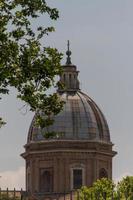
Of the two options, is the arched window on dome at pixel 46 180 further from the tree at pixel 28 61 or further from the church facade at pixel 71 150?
the tree at pixel 28 61

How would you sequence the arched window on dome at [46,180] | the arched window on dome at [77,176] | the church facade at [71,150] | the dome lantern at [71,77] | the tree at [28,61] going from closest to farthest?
the tree at [28,61]
the church facade at [71,150]
the arched window on dome at [77,176]
the arched window on dome at [46,180]
the dome lantern at [71,77]

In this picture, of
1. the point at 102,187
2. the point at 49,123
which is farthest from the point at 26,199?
the point at 49,123

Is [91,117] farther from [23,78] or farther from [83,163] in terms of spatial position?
[23,78]

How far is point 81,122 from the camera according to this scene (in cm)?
10431

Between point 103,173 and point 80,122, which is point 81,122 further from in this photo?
point 103,173

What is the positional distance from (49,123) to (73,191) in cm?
7110

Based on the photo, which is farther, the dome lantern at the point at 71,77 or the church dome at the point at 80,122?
the dome lantern at the point at 71,77

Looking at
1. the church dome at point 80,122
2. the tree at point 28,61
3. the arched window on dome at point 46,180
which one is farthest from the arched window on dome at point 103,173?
the tree at point 28,61

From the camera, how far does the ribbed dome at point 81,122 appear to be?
104000 millimetres

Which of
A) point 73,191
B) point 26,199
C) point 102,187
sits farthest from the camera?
point 73,191

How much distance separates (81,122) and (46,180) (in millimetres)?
6376

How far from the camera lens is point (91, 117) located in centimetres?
10419

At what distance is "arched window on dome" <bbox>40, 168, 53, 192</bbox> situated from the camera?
10481cm

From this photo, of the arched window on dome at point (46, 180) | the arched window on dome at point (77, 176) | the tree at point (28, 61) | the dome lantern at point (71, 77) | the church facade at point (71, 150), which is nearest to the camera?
the tree at point (28, 61)
